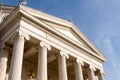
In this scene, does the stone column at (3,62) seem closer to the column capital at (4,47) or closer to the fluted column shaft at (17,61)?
the column capital at (4,47)

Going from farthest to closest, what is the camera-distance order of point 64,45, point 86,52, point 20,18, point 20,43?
1. point 86,52
2. point 64,45
3. point 20,18
4. point 20,43

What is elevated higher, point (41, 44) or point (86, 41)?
point (86, 41)

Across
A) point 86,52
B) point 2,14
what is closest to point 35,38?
point 86,52

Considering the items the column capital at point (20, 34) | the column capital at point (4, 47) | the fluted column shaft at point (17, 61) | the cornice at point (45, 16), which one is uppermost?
the cornice at point (45, 16)

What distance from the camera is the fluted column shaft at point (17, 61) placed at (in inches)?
710

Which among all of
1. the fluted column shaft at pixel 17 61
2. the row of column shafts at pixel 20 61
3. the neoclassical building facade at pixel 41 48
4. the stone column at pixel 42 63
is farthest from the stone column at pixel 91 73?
the fluted column shaft at pixel 17 61

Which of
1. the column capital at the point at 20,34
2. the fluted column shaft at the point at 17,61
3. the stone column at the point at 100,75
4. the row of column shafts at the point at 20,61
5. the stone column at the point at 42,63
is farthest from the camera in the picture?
the stone column at the point at 100,75

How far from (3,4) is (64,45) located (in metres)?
17.4

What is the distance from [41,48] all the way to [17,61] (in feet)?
14.2

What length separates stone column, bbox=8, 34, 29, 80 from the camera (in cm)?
1803

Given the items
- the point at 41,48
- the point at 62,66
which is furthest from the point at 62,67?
the point at 41,48

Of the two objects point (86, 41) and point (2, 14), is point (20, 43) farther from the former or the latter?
point (2, 14)

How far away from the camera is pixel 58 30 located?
86.8 feet

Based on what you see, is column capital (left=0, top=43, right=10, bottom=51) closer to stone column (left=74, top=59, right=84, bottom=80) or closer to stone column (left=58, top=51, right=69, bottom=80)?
stone column (left=58, top=51, right=69, bottom=80)
